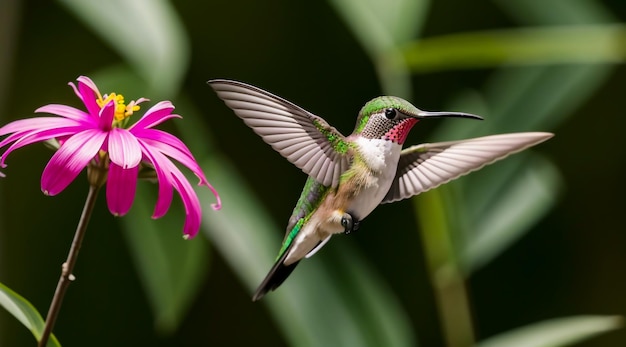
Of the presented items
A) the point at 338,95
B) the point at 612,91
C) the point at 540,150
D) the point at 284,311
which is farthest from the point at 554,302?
the point at 284,311

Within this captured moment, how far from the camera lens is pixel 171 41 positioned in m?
0.42

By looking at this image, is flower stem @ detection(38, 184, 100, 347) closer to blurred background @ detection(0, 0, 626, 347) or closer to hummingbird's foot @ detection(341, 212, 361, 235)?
hummingbird's foot @ detection(341, 212, 361, 235)

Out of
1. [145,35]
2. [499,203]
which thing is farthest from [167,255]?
[499,203]

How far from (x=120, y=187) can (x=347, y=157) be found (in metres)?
0.07

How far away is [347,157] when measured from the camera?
0.84ft

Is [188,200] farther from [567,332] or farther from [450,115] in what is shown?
[567,332]

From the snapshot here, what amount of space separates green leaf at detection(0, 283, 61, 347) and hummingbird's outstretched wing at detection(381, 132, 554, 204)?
0.11 meters

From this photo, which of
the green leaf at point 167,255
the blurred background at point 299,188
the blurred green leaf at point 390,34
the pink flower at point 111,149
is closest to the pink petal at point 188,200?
the pink flower at point 111,149

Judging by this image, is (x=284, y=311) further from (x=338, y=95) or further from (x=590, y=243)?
(x=590, y=243)

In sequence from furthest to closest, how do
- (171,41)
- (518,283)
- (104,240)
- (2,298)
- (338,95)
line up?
(518,283), (104,240), (338,95), (171,41), (2,298)

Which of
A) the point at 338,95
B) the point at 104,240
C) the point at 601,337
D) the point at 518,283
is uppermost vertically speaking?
the point at 338,95

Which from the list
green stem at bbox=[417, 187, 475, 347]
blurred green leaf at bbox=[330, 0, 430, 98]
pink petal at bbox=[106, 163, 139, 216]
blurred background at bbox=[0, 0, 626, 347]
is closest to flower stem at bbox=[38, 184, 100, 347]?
pink petal at bbox=[106, 163, 139, 216]

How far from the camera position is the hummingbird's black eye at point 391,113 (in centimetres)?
24

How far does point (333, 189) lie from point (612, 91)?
1.26m
